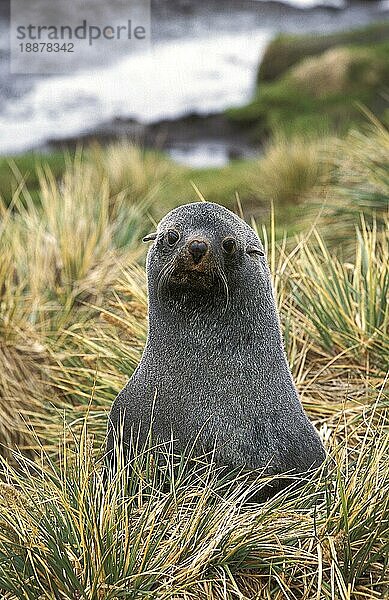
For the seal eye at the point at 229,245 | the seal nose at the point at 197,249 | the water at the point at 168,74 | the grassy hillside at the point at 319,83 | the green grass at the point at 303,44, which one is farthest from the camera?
the green grass at the point at 303,44

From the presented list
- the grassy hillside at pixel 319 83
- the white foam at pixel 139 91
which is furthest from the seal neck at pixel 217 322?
the grassy hillside at pixel 319 83

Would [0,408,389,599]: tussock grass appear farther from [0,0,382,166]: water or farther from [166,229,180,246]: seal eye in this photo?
[0,0,382,166]: water

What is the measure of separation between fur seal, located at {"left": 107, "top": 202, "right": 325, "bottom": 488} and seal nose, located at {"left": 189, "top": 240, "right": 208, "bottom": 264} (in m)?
0.13

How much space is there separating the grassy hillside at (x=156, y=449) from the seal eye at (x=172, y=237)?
1.70 ft

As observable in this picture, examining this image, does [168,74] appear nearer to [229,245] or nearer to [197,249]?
[229,245]

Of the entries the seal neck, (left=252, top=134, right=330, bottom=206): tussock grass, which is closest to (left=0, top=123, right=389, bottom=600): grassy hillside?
the seal neck

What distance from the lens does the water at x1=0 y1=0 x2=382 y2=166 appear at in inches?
404

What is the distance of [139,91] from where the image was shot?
10859 mm

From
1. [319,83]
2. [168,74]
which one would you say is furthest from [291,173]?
[319,83]

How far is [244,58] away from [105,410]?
984cm

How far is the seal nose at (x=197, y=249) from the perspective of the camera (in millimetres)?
2049

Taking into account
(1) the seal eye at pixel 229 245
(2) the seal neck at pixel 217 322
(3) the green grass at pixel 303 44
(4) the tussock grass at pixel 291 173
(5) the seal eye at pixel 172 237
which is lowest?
(4) the tussock grass at pixel 291 173

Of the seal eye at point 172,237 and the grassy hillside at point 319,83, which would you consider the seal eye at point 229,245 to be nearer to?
the seal eye at point 172,237

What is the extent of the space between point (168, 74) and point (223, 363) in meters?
9.31
